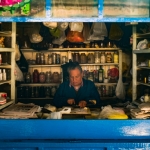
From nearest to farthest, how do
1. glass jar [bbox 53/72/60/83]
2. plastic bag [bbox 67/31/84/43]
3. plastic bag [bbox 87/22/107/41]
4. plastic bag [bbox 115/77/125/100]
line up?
plastic bag [bbox 87/22/107/41]
plastic bag [bbox 67/31/84/43]
plastic bag [bbox 115/77/125/100]
glass jar [bbox 53/72/60/83]

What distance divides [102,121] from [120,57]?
3549mm

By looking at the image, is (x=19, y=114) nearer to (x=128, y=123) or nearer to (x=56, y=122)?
(x=56, y=122)

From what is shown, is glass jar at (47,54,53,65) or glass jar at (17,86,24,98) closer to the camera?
glass jar at (17,86,24,98)

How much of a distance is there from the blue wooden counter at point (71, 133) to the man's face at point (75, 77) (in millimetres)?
1753

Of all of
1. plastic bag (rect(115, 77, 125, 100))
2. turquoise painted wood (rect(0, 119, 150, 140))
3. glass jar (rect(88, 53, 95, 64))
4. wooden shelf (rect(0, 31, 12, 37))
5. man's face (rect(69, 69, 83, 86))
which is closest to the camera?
turquoise painted wood (rect(0, 119, 150, 140))

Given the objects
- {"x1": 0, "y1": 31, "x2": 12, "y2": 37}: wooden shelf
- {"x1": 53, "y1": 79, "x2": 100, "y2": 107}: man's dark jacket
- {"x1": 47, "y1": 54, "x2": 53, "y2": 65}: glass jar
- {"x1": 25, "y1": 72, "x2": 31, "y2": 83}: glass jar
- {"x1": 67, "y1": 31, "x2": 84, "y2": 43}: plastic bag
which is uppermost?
{"x1": 67, "y1": 31, "x2": 84, "y2": 43}: plastic bag

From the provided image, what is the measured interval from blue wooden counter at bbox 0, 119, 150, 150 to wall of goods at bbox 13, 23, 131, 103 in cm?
326

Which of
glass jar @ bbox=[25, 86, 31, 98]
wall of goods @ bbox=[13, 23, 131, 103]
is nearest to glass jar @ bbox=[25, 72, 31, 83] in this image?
wall of goods @ bbox=[13, 23, 131, 103]

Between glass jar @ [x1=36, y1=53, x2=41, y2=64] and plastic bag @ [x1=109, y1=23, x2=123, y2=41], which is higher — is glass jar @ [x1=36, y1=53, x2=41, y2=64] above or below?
below

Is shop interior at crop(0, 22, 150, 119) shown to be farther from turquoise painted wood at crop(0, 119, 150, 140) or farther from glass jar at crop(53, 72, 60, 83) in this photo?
turquoise painted wood at crop(0, 119, 150, 140)

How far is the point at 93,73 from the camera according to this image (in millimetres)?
6191

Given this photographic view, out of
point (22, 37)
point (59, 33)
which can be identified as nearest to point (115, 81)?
point (59, 33)

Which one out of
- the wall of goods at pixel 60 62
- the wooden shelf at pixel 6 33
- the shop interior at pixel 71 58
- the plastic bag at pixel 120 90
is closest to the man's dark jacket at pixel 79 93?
the shop interior at pixel 71 58

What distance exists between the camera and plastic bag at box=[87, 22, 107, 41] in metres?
5.30
